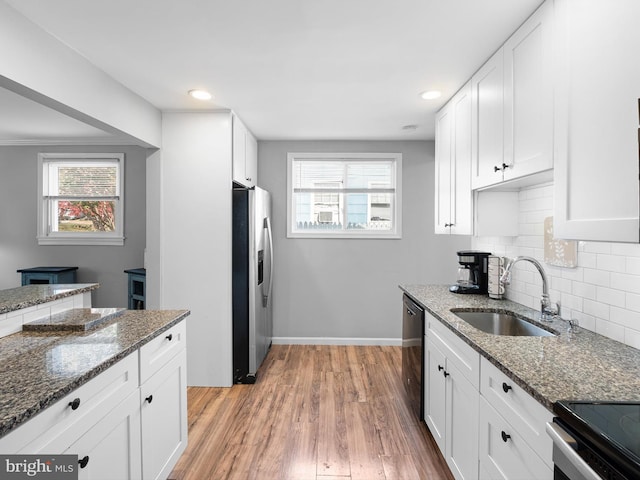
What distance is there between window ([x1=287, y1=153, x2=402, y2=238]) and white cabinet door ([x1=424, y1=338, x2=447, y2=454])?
2209mm

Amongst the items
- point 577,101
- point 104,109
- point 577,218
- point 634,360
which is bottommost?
point 634,360

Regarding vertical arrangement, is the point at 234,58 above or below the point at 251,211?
above

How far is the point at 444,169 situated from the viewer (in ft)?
9.91

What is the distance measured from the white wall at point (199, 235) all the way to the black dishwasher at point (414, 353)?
1.54 metres

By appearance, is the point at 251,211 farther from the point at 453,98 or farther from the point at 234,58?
the point at 453,98

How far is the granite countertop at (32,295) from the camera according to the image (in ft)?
5.60

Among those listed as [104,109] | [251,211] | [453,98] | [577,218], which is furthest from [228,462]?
[453,98]

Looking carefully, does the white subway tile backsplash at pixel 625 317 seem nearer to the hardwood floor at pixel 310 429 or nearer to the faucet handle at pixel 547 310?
the faucet handle at pixel 547 310

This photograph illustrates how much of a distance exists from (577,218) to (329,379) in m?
2.63

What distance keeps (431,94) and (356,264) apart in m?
2.13

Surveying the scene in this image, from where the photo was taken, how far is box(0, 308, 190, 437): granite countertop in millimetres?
1028

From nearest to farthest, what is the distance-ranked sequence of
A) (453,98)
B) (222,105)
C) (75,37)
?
(75,37) < (453,98) < (222,105)

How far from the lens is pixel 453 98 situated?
2838mm

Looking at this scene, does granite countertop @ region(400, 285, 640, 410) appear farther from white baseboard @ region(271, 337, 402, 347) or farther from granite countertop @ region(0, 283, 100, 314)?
white baseboard @ region(271, 337, 402, 347)
